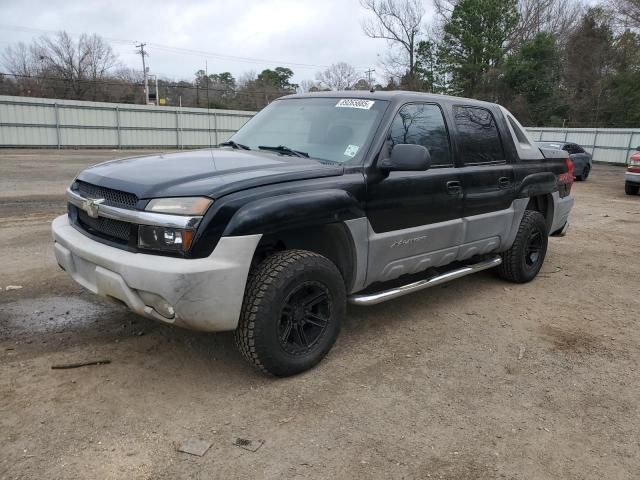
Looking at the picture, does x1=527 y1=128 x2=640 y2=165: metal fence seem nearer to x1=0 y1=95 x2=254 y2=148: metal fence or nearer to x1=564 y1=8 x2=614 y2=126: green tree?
x1=564 y1=8 x2=614 y2=126: green tree

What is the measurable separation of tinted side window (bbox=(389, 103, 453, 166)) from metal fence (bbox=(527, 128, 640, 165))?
2493 cm

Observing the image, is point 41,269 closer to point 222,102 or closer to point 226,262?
point 226,262

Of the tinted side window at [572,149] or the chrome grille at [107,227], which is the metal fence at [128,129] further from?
the chrome grille at [107,227]

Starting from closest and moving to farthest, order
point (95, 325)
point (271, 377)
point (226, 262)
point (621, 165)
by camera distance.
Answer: point (226, 262), point (271, 377), point (95, 325), point (621, 165)

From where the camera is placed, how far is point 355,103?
4000 millimetres

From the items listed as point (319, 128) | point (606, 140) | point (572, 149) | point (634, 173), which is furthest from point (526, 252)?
point (606, 140)

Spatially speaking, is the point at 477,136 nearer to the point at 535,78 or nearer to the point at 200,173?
the point at 200,173

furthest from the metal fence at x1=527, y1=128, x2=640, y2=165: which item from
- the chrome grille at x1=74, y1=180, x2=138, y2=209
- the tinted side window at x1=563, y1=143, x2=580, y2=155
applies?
the chrome grille at x1=74, y1=180, x2=138, y2=209

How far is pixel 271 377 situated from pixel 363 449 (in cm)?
84

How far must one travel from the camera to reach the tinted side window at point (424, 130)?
12.7 feet

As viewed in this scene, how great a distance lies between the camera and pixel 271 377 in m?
3.25

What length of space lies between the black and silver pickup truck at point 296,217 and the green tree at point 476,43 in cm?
3838

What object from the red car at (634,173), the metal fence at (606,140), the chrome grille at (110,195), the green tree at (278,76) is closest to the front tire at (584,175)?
the red car at (634,173)

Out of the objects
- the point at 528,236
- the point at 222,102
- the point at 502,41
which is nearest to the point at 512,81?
the point at 502,41
